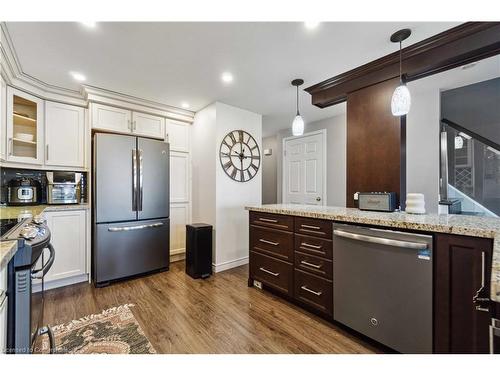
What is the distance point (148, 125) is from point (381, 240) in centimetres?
309

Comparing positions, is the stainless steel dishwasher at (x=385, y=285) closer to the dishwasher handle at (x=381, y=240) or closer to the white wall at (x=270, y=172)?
the dishwasher handle at (x=381, y=240)

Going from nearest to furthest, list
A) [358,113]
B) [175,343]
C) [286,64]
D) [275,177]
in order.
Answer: [175,343] → [286,64] → [358,113] → [275,177]

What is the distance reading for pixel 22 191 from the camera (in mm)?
2523

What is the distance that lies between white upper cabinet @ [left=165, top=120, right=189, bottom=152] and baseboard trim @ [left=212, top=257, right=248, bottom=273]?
5.90 ft

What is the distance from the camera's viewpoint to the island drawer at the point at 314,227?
1.87 metres

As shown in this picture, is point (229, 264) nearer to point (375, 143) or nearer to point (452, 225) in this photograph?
point (375, 143)

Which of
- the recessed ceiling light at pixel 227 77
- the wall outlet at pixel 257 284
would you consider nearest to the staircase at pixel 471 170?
the wall outlet at pixel 257 284

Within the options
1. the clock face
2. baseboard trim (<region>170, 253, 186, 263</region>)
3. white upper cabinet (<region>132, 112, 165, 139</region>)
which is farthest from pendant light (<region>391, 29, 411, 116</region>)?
baseboard trim (<region>170, 253, 186, 263</region>)

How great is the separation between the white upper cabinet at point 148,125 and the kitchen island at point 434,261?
6.20 ft

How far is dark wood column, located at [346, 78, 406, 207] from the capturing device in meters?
2.09
